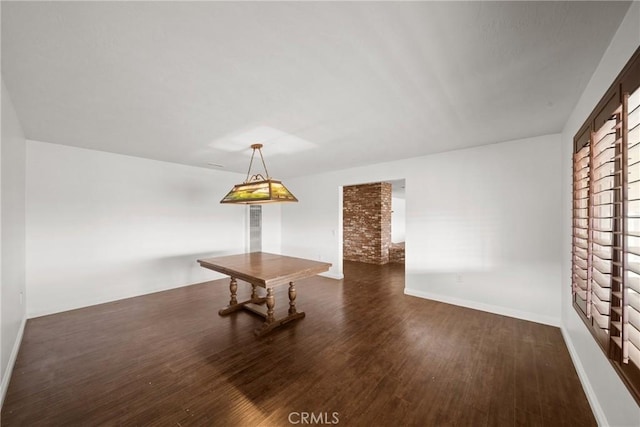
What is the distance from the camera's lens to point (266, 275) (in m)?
2.79

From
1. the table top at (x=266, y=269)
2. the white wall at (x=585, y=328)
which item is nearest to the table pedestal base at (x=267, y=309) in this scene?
the table top at (x=266, y=269)

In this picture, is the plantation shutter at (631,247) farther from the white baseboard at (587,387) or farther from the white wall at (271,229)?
the white wall at (271,229)

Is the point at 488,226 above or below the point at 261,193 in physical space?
below

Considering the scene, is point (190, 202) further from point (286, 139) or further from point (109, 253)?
point (286, 139)

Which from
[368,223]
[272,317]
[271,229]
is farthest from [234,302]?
[368,223]

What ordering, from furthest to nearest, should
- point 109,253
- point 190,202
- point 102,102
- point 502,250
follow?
point 190,202 → point 109,253 → point 502,250 → point 102,102

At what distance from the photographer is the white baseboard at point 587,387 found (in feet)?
5.31

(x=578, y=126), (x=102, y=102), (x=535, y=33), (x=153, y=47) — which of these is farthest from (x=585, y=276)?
(x=102, y=102)

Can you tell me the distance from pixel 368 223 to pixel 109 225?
6085 mm

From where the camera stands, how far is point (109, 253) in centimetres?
401

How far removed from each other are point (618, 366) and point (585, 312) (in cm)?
77

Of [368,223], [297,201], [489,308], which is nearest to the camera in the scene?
[297,201]

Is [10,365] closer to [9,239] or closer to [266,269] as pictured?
[9,239]

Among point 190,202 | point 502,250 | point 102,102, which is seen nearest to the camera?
point 102,102
